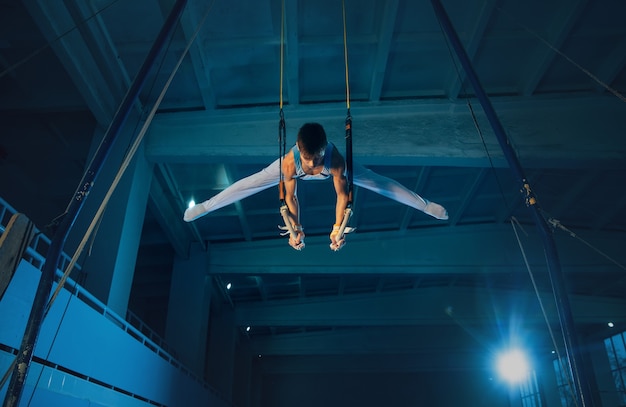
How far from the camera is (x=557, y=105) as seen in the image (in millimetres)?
8828

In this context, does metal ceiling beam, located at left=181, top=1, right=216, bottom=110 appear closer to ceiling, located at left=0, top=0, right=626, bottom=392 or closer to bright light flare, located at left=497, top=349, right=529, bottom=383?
ceiling, located at left=0, top=0, right=626, bottom=392

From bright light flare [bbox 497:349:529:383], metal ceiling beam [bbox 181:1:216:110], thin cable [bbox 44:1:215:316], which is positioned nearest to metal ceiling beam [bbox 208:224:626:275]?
metal ceiling beam [bbox 181:1:216:110]

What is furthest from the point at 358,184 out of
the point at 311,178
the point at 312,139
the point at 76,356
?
the point at 76,356

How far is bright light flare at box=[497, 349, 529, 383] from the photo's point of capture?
778 inches

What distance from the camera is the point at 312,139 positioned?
4.65 meters

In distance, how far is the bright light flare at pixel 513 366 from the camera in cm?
1977

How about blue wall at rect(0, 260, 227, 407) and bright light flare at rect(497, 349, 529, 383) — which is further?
bright light flare at rect(497, 349, 529, 383)

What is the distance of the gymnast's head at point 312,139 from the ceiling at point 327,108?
1.49 m

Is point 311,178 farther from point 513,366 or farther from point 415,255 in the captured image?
point 513,366

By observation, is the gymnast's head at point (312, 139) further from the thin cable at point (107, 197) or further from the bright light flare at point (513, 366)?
the bright light flare at point (513, 366)

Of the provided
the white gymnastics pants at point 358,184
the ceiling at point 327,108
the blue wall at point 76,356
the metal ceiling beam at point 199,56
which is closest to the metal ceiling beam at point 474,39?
the ceiling at point 327,108

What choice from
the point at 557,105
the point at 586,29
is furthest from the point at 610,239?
the point at 586,29

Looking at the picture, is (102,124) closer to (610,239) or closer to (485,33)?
(485,33)

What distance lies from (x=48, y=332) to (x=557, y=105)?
29.0 feet
